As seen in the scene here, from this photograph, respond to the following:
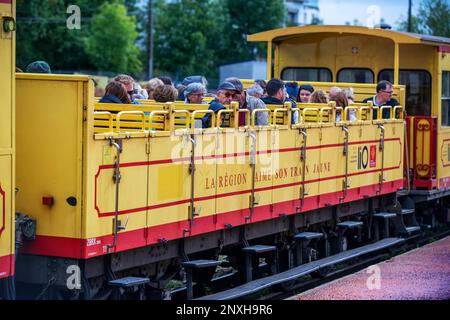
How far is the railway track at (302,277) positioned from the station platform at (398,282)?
2.04ft

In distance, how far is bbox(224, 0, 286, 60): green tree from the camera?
69562 mm

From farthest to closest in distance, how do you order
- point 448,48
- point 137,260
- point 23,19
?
point 23,19 → point 448,48 → point 137,260

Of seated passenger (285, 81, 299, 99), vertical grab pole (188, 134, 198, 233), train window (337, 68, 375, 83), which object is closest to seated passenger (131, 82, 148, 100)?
seated passenger (285, 81, 299, 99)

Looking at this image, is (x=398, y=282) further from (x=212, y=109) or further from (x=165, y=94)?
(x=165, y=94)

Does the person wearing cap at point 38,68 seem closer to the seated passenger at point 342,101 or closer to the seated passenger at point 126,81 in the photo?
the seated passenger at point 126,81

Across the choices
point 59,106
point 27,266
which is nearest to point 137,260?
point 27,266

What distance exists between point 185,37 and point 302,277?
163 ft

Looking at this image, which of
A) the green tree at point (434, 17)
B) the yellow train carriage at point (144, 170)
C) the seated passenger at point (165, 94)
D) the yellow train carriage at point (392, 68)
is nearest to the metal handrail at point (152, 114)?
the yellow train carriage at point (144, 170)

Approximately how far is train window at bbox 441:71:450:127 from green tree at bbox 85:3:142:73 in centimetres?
4196

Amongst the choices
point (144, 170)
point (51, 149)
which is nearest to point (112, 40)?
point (144, 170)

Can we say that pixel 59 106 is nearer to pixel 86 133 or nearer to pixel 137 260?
pixel 86 133

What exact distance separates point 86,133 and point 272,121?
4382 mm

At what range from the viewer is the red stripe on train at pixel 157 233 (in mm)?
8938

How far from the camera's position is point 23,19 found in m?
62.5
